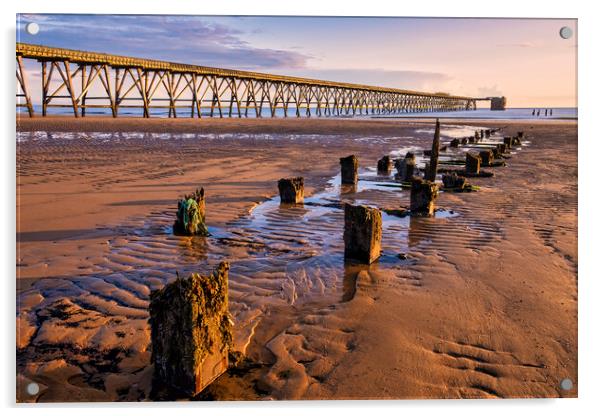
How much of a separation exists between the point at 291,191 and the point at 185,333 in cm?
611

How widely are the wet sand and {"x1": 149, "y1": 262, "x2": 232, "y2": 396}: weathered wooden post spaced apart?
15 centimetres

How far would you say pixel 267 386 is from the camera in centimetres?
354

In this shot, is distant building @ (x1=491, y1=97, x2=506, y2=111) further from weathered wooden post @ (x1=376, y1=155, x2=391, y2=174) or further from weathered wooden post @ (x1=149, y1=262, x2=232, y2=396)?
weathered wooden post @ (x1=149, y1=262, x2=232, y2=396)

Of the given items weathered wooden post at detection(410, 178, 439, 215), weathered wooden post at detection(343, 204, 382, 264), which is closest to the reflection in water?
weathered wooden post at detection(343, 204, 382, 264)

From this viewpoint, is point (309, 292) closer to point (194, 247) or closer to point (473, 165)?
point (194, 247)

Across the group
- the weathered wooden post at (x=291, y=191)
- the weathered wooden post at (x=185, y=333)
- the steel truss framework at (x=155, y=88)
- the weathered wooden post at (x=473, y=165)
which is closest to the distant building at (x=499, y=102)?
the steel truss framework at (x=155, y=88)

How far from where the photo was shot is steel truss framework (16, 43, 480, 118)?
10555 millimetres

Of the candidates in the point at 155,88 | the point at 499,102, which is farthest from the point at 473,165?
the point at 155,88

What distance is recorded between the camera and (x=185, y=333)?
10.8ft
